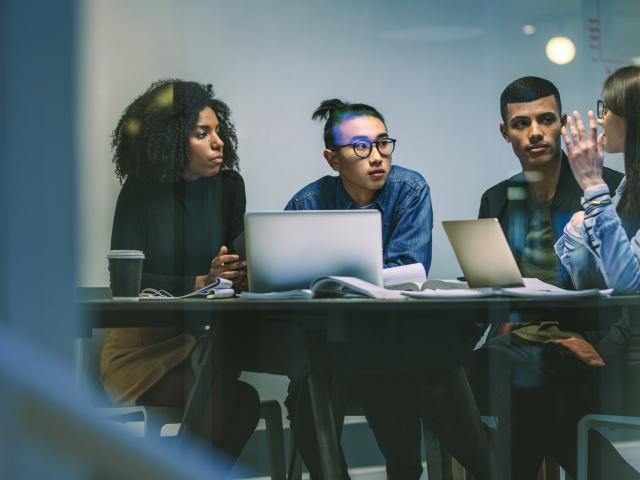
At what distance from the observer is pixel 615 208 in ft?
6.71

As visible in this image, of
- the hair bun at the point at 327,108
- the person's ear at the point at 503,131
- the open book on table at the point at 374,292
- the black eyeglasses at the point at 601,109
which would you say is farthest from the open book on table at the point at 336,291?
the black eyeglasses at the point at 601,109

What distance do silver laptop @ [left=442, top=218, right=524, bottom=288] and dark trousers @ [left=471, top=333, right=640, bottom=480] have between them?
15cm

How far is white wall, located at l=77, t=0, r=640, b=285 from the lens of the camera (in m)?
2.25

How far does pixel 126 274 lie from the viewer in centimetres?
161

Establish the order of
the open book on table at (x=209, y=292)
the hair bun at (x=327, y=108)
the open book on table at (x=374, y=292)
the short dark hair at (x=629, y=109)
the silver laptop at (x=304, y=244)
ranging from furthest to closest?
the hair bun at (x=327, y=108) → the short dark hair at (x=629, y=109) → the open book on table at (x=209, y=292) → the silver laptop at (x=304, y=244) → the open book on table at (x=374, y=292)

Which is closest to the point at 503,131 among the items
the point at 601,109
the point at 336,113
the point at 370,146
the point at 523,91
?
the point at 523,91

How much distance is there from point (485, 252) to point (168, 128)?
3.78 feet

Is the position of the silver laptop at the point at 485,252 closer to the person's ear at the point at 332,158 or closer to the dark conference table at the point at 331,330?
the dark conference table at the point at 331,330

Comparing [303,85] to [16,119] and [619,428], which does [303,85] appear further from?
[16,119]

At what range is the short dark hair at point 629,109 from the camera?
2139 millimetres

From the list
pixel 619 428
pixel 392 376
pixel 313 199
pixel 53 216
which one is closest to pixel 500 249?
pixel 392 376

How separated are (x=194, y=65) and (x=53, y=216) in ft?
5.72

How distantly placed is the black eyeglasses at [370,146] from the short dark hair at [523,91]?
374 mm

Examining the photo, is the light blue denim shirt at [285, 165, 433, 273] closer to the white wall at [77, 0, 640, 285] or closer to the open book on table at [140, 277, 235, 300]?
the white wall at [77, 0, 640, 285]
